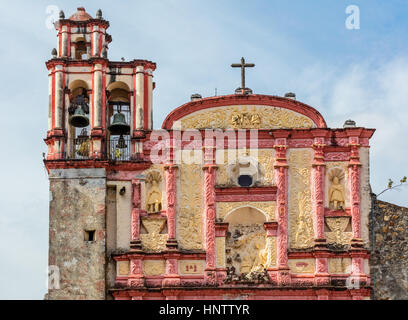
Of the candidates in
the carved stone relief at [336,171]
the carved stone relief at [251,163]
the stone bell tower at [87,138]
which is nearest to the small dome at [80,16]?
the stone bell tower at [87,138]

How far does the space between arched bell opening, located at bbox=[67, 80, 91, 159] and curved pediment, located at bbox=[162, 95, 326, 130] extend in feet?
7.23

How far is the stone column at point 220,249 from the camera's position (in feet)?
117

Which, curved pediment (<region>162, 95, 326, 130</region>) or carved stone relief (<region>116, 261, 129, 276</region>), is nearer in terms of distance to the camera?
carved stone relief (<region>116, 261, 129, 276</region>)

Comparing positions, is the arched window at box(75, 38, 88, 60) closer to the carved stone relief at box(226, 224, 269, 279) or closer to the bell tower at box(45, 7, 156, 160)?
the bell tower at box(45, 7, 156, 160)

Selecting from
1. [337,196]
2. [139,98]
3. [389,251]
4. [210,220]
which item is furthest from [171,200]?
[389,251]

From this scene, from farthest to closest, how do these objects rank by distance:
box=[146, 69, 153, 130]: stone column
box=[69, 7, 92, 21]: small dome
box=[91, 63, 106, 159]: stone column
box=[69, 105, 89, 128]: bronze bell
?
box=[69, 7, 92, 21]: small dome → box=[146, 69, 153, 130]: stone column → box=[69, 105, 89, 128]: bronze bell → box=[91, 63, 106, 159]: stone column

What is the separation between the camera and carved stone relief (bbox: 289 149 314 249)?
35.8 metres

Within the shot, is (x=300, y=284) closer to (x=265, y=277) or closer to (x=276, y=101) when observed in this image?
(x=265, y=277)

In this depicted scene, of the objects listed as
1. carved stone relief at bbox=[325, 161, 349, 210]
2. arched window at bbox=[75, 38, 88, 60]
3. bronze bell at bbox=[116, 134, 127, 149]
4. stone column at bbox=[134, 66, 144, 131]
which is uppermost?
arched window at bbox=[75, 38, 88, 60]

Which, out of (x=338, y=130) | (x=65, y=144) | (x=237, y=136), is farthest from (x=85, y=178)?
(x=338, y=130)

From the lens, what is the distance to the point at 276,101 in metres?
36.8

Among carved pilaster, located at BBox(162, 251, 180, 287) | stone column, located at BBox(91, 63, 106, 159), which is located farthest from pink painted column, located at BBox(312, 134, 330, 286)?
stone column, located at BBox(91, 63, 106, 159)

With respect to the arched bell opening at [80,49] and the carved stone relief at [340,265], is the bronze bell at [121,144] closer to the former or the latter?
the arched bell opening at [80,49]

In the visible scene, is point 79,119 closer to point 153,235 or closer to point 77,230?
point 77,230
